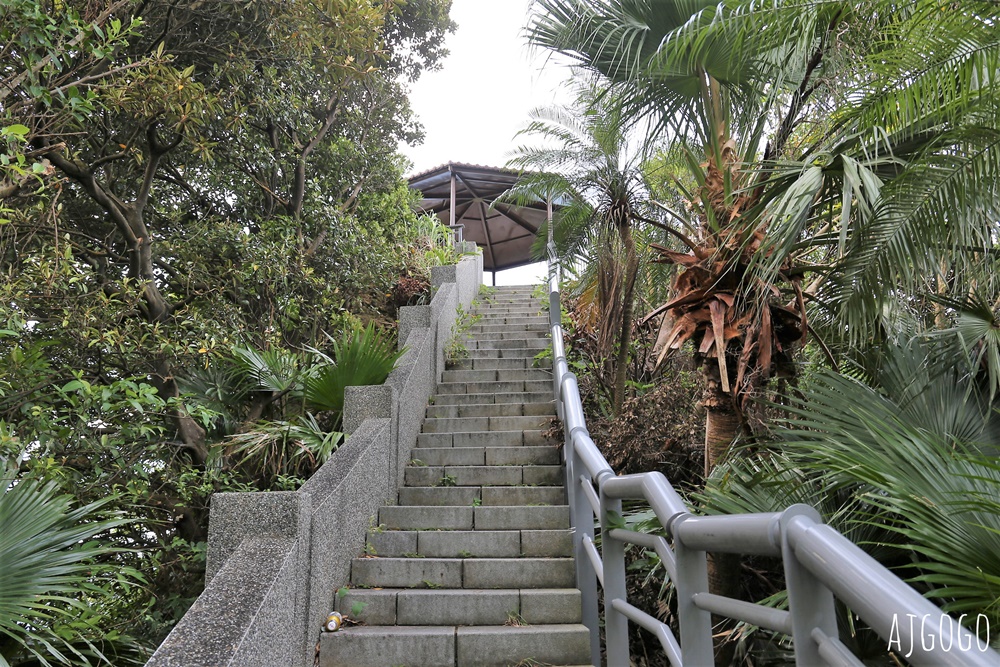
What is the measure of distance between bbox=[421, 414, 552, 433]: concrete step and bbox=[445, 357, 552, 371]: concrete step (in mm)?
1236

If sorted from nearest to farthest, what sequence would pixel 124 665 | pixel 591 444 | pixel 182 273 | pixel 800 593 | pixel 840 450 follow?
pixel 800 593
pixel 840 450
pixel 591 444
pixel 124 665
pixel 182 273

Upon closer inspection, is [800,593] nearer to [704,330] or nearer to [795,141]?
[704,330]

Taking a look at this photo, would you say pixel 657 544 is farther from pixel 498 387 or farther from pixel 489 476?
pixel 498 387

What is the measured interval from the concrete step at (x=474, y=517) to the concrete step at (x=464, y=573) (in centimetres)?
51

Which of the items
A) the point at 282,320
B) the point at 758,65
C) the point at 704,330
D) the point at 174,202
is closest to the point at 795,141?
the point at 758,65

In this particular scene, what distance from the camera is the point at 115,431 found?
428 cm

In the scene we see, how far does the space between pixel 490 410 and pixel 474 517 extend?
1.85 meters

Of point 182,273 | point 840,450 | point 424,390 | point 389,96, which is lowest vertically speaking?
point 840,450

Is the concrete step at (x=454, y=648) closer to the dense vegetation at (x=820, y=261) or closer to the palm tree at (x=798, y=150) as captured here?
the dense vegetation at (x=820, y=261)

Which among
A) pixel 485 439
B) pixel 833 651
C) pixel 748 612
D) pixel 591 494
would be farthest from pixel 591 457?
pixel 485 439

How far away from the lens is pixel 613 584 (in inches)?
105

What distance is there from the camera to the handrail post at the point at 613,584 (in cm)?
259

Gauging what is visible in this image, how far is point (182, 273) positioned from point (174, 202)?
1119 mm

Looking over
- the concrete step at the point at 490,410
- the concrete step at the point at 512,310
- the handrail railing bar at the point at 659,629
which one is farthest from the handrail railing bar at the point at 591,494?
the concrete step at the point at 512,310
